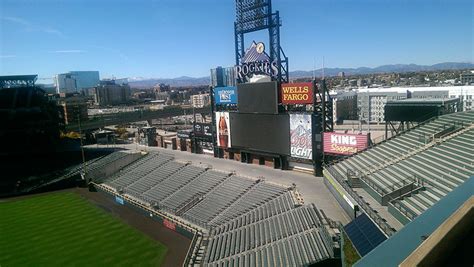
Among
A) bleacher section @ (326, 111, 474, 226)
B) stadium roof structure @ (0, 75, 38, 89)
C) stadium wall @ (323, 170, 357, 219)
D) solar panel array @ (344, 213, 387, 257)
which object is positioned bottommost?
stadium wall @ (323, 170, 357, 219)

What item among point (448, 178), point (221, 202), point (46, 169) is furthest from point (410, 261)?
point (46, 169)

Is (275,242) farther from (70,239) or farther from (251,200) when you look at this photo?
(70,239)

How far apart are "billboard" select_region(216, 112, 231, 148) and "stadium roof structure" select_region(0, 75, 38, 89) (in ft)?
125

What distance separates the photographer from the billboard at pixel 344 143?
2841 centimetres

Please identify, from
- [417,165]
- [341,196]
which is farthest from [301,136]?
[417,165]

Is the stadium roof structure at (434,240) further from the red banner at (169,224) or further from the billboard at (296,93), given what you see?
the red banner at (169,224)

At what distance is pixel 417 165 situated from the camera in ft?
70.2

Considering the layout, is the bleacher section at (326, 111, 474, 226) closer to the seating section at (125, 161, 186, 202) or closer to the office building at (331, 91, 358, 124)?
the seating section at (125, 161, 186, 202)

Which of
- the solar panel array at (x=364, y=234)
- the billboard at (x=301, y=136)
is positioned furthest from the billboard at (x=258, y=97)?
the solar panel array at (x=364, y=234)

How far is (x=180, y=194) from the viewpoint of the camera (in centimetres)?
3434

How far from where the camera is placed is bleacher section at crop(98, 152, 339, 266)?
19.1 metres

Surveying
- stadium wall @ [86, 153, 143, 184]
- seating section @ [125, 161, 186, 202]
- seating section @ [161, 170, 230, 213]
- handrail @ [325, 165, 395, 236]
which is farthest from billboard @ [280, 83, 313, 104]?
stadium wall @ [86, 153, 143, 184]

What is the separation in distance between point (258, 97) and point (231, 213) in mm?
12132

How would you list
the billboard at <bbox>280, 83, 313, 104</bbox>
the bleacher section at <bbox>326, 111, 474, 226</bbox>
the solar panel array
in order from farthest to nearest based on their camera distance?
1. the billboard at <bbox>280, 83, 313, 104</bbox>
2. the bleacher section at <bbox>326, 111, 474, 226</bbox>
3. the solar panel array
